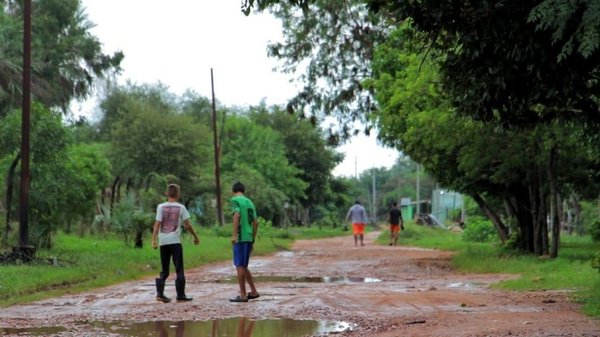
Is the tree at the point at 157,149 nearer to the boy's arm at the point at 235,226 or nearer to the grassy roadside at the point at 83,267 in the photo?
the grassy roadside at the point at 83,267

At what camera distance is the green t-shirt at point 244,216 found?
1200 cm

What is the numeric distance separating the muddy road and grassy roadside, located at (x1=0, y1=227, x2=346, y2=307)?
2.05 feet

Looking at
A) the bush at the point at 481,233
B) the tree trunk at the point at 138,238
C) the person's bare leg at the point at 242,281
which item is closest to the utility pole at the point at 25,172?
the tree trunk at the point at 138,238

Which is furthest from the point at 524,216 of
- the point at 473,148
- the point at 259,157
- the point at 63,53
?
the point at 259,157

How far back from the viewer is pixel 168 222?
39.8 feet

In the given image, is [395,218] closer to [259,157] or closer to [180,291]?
[180,291]

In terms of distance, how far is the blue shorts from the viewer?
11.9 m

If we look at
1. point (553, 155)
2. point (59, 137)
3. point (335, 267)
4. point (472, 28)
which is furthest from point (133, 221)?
point (472, 28)

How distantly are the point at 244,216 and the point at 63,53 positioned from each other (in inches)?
1193

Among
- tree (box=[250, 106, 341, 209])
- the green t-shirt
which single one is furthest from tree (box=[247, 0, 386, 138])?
tree (box=[250, 106, 341, 209])

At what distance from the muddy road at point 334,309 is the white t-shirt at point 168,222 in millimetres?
921

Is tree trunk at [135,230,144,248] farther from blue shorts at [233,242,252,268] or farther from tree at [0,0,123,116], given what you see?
tree at [0,0,123,116]

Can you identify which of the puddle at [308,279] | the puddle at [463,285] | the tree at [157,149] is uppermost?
the tree at [157,149]

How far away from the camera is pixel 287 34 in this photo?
26359 mm
